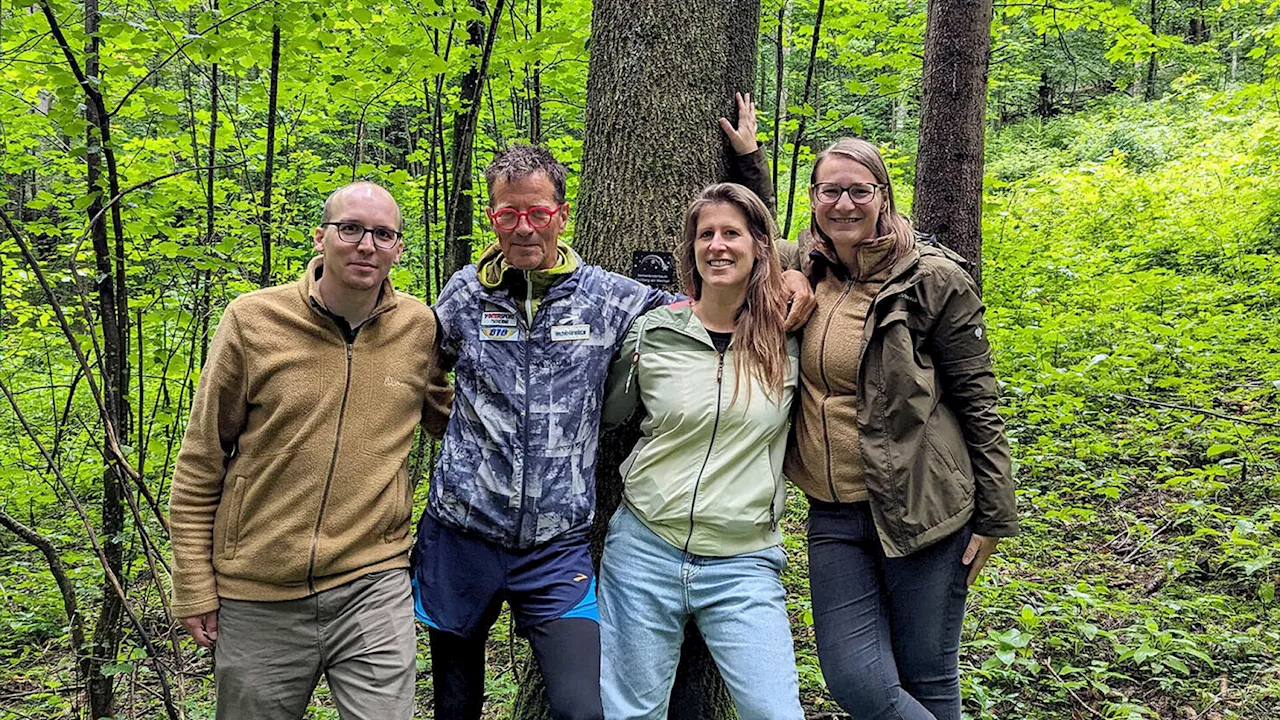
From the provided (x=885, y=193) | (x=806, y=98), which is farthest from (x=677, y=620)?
(x=806, y=98)

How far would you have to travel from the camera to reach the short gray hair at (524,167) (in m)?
2.58

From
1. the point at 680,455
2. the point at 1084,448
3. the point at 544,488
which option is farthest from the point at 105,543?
the point at 1084,448

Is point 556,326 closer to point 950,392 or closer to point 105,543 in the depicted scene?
point 950,392

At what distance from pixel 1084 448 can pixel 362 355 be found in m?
6.04

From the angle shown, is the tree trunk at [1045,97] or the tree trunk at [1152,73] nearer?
the tree trunk at [1152,73]

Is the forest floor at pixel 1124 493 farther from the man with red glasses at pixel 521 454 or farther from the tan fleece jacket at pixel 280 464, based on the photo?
the man with red glasses at pixel 521 454

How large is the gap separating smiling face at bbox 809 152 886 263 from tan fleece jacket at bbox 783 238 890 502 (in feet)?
0.22

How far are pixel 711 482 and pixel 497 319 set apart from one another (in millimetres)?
884

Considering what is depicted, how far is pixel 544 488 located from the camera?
2.53 meters

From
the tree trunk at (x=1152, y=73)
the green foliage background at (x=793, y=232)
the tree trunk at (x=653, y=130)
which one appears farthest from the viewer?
the tree trunk at (x=1152, y=73)

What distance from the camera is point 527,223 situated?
8.51ft

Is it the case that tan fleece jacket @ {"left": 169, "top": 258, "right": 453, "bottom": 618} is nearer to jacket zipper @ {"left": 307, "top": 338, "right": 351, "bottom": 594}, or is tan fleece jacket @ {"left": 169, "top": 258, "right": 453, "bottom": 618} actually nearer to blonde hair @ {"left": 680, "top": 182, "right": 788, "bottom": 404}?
jacket zipper @ {"left": 307, "top": 338, "right": 351, "bottom": 594}

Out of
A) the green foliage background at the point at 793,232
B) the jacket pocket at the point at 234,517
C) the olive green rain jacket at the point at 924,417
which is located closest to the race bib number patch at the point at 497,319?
the jacket pocket at the point at 234,517

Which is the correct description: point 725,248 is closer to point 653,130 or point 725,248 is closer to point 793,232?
point 653,130
